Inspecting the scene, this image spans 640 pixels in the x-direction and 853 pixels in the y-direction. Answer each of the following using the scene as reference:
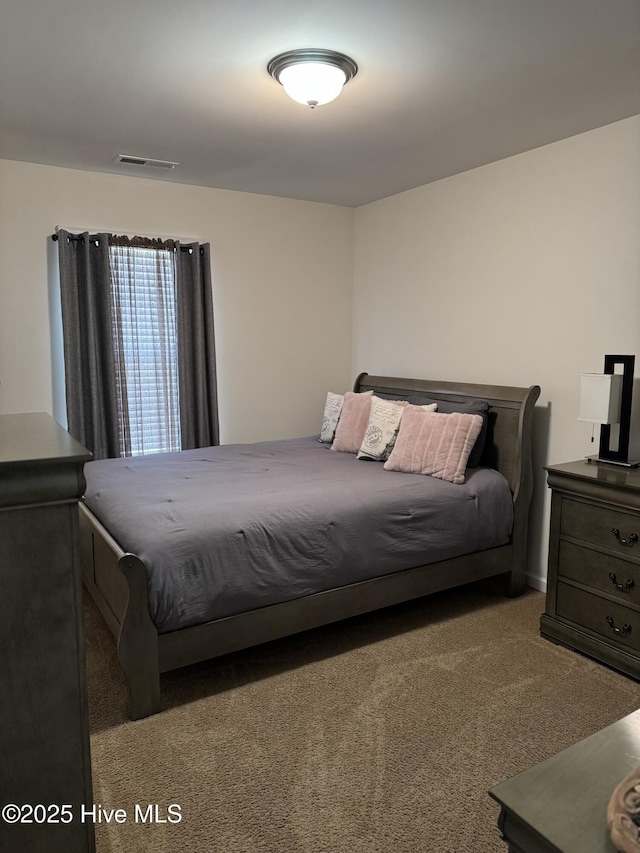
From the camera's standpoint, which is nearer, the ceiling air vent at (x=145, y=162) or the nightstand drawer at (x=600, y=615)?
the nightstand drawer at (x=600, y=615)

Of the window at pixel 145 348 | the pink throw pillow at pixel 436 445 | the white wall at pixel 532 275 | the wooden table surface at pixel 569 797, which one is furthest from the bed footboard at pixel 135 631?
the white wall at pixel 532 275

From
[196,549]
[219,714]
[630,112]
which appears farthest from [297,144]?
[219,714]

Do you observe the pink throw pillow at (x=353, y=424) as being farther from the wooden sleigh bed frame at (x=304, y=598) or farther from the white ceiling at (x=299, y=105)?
the white ceiling at (x=299, y=105)

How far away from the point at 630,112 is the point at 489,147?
73 centimetres

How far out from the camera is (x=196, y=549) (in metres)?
2.38

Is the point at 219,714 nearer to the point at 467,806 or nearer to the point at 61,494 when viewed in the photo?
the point at 467,806

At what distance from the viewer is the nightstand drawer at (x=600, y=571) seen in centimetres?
254

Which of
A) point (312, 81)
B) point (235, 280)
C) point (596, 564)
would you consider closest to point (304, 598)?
point (596, 564)

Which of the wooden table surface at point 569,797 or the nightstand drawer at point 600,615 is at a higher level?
the wooden table surface at point 569,797

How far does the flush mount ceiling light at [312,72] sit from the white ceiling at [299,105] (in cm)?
5

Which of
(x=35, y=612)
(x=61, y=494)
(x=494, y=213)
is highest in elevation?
(x=494, y=213)

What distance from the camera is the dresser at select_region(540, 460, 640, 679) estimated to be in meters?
2.55

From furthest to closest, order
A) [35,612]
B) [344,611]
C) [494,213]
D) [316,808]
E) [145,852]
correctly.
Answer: [494,213]
[344,611]
[316,808]
[145,852]
[35,612]

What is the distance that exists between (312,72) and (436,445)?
75.7 inches
